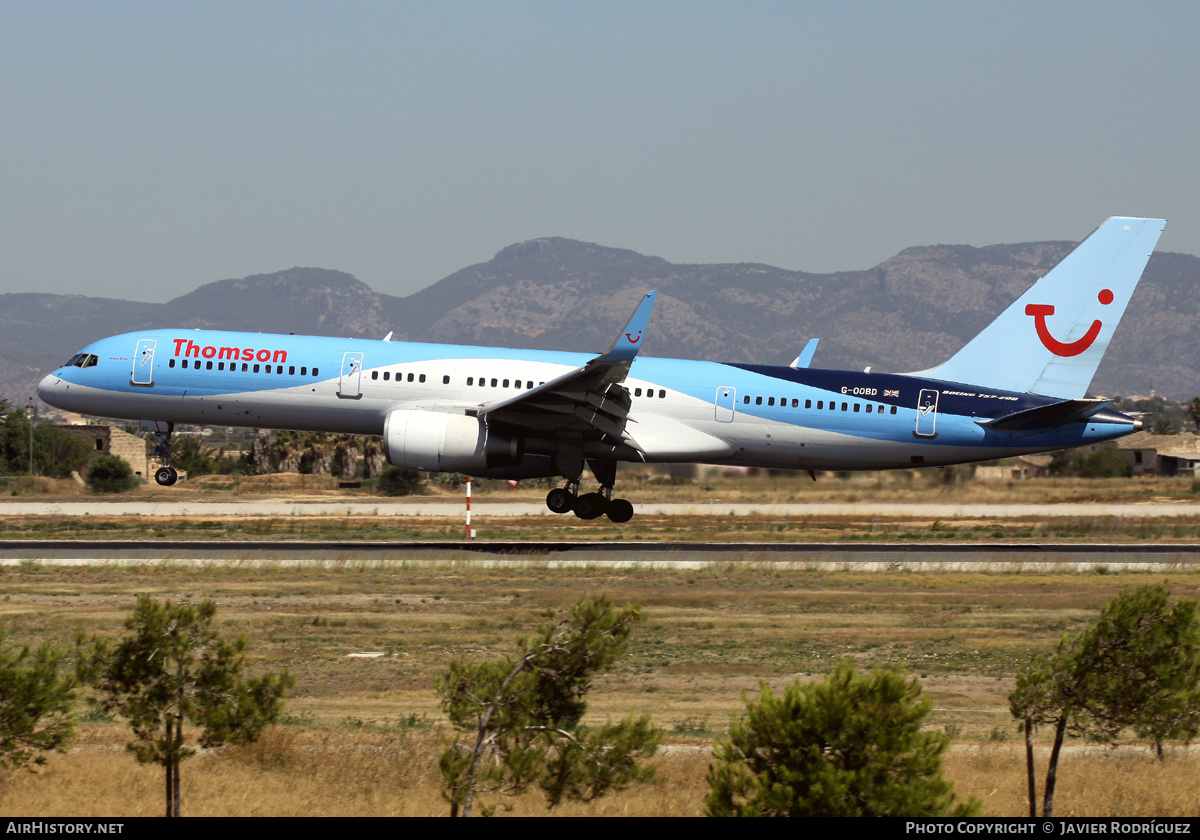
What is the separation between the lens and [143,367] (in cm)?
3291

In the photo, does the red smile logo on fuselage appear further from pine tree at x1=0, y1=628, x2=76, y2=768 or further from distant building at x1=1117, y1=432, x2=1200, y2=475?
distant building at x1=1117, y1=432, x2=1200, y2=475

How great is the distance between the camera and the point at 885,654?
20.6m

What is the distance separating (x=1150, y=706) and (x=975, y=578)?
18.1 metres

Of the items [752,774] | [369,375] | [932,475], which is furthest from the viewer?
[932,475]

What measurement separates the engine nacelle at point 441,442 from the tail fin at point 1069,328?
12.6m

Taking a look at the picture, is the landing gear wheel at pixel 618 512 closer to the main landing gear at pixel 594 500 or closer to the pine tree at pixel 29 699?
the main landing gear at pixel 594 500

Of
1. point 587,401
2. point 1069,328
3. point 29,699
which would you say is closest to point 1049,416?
point 1069,328

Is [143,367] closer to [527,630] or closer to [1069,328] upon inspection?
[527,630]

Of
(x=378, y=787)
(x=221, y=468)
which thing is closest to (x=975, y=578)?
(x=378, y=787)

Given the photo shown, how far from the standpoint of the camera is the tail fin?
33781 mm

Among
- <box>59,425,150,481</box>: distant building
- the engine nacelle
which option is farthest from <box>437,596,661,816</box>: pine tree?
<box>59,425,150,481</box>: distant building

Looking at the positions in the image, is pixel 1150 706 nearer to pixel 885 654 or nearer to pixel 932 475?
pixel 885 654

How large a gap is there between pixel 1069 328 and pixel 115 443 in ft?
242

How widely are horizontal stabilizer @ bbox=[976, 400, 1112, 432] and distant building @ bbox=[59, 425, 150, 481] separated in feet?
216
